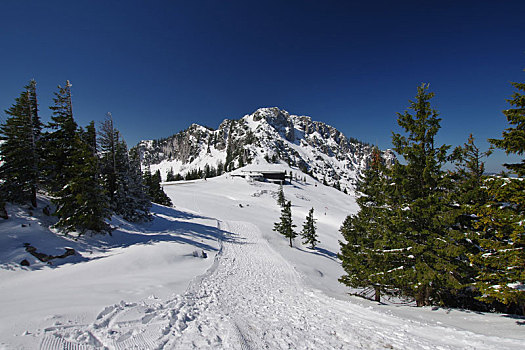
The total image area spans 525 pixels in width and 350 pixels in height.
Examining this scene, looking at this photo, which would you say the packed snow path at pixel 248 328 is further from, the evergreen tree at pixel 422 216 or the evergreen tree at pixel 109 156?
the evergreen tree at pixel 109 156

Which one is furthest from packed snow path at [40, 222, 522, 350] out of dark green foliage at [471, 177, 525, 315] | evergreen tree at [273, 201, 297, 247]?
evergreen tree at [273, 201, 297, 247]

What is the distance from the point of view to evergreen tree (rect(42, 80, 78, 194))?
15656 millimetres

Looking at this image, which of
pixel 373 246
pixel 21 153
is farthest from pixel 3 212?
pixel 373 246

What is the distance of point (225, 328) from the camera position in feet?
19.8

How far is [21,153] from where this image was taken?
48.1ft

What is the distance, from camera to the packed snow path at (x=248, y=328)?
15.8 feet

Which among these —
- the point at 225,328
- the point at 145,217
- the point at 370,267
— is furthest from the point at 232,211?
the point at 225,328

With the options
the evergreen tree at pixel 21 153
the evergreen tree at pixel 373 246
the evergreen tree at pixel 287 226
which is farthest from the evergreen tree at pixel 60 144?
the evergreen tree at pixel 287 226

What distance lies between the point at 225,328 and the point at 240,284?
701cm

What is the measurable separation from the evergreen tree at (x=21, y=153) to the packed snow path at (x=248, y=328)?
14.0 metres

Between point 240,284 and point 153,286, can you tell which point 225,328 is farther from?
point 240,284

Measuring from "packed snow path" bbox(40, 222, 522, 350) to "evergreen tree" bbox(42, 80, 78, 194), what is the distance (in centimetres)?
1390

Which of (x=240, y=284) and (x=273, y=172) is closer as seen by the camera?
(x=240, y=284)

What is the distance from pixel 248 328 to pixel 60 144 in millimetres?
20016
